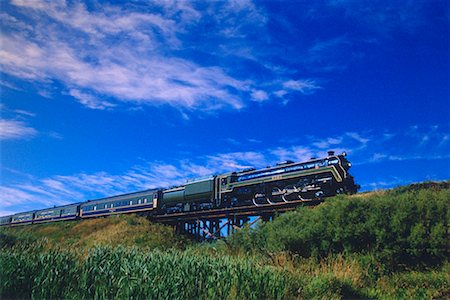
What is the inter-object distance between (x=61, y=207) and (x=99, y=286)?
156ft

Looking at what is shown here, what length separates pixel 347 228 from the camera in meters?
14.3

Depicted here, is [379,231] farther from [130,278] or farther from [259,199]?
[259,199]

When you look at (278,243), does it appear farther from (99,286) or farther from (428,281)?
(99,286)

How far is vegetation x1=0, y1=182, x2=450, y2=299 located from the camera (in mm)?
8156

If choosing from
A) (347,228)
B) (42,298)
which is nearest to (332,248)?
(347,228)

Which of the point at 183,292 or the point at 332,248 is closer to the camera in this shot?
the point at 183,292

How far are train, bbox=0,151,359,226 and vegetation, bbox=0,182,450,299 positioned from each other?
4.26 metres

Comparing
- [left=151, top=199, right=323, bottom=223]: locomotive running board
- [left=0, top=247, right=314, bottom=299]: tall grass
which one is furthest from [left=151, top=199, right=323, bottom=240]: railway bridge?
[left=0, top=247, right=314, bottom=299]: tall grass

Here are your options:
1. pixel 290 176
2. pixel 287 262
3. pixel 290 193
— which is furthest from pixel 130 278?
pixel 290 176

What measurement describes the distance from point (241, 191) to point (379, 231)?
598 inches

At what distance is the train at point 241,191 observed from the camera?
22406 millimetres

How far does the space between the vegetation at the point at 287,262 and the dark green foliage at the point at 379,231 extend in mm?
39

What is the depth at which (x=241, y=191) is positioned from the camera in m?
28.2

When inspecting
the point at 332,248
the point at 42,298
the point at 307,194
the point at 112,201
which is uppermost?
the point at 112,201
